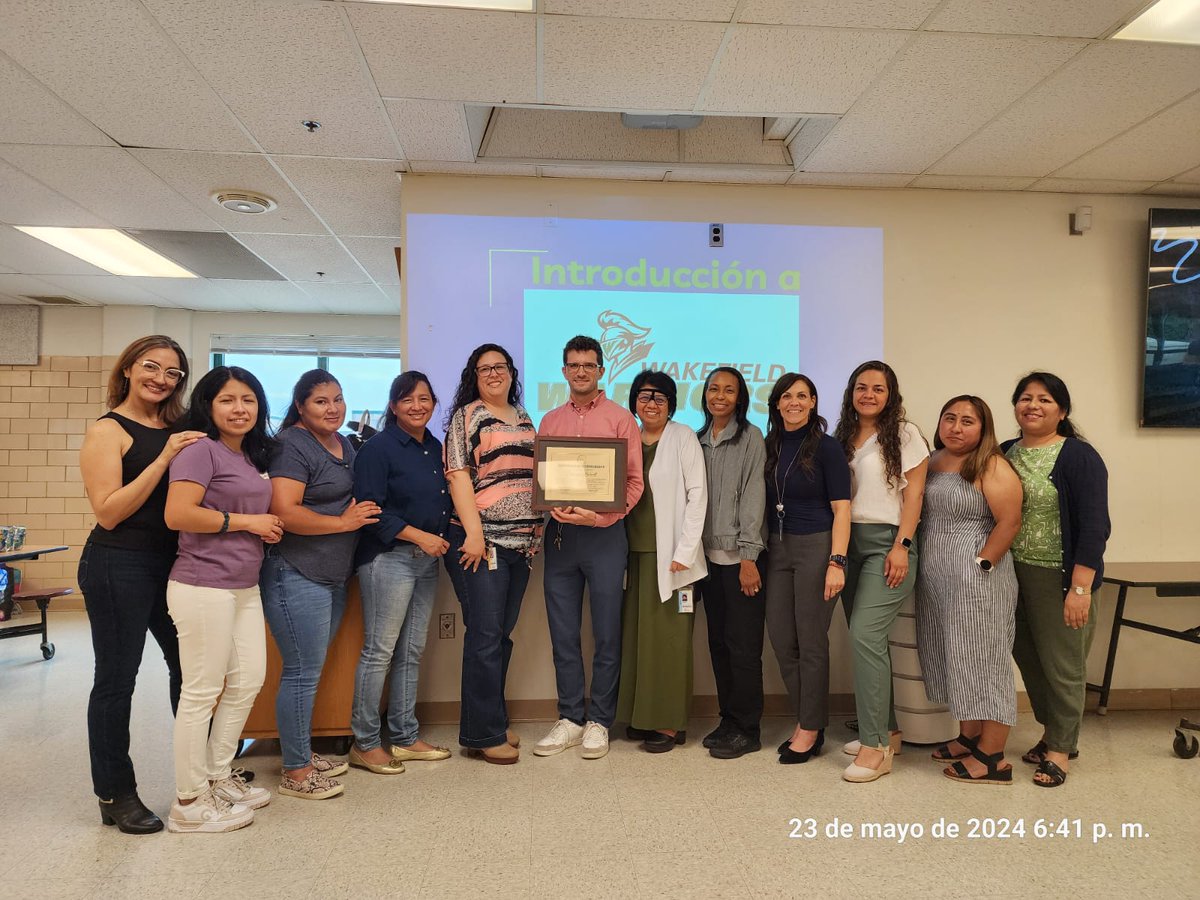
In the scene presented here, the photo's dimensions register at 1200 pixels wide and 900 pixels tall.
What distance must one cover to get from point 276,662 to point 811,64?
3.35m

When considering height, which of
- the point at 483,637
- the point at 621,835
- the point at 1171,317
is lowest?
the point at 621,835

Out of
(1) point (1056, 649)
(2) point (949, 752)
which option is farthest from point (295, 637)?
(1) point (1056, 649)

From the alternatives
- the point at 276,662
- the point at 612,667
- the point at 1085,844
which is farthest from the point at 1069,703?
the point at 276,662

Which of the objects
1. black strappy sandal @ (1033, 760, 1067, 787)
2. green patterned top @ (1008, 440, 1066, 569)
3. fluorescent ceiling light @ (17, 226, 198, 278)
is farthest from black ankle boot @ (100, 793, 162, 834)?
fluorescent ceiling light @ (17, 226, 198, 278)

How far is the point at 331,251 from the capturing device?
5.15 metres

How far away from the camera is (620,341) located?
3.70 m

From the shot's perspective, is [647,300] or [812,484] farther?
[647,300]

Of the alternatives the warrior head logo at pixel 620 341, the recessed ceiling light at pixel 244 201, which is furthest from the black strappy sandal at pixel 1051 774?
the recessed ceiling light at pixel 244 201

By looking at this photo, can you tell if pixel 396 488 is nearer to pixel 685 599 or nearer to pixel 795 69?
pixel 685 599

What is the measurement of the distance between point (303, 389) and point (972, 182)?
138 inches

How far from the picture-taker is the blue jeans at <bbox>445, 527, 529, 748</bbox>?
2.98 meters

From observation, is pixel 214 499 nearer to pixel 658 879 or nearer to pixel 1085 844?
pixel 658 879

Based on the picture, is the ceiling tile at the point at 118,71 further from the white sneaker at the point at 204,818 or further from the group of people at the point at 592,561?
the white sneaker at the point at 204,818

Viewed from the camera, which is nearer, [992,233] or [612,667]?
[612,667]
